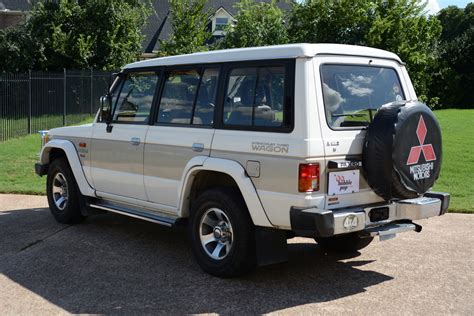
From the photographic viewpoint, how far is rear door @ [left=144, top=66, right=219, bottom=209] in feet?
19.0

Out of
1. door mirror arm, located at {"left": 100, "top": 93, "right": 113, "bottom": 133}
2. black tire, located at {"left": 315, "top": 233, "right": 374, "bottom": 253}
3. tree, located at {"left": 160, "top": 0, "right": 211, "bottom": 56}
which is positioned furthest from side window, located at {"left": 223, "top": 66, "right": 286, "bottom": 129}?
tree, located at {"left": 160, "top": 0, "right": 211, "bottom": 56}

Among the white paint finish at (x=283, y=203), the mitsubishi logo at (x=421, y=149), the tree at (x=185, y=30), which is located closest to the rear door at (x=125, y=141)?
the white paint finish at (x=283, y=203)

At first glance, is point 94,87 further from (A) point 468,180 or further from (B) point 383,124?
(B) point 383,124

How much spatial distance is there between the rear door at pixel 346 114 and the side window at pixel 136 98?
2150mm

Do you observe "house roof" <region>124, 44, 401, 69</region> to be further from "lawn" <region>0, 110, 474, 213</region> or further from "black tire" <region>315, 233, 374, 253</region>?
"lawn" <region>0, 110, 474, 213</region>

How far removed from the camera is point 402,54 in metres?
27.2

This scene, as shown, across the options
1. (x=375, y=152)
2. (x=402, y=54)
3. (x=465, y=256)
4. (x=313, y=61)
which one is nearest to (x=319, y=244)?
(x=465, y=256)

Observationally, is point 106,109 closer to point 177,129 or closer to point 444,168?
point 177,129

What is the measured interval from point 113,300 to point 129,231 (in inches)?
98.6

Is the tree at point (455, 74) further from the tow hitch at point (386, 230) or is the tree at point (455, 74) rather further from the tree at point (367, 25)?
the tow hitch at point (386, 230)

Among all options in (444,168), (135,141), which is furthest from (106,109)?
(444,168)

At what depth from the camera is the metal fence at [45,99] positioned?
17344mm

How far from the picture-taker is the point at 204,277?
5613 millimetres

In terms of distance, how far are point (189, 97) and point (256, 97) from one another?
0.96m
